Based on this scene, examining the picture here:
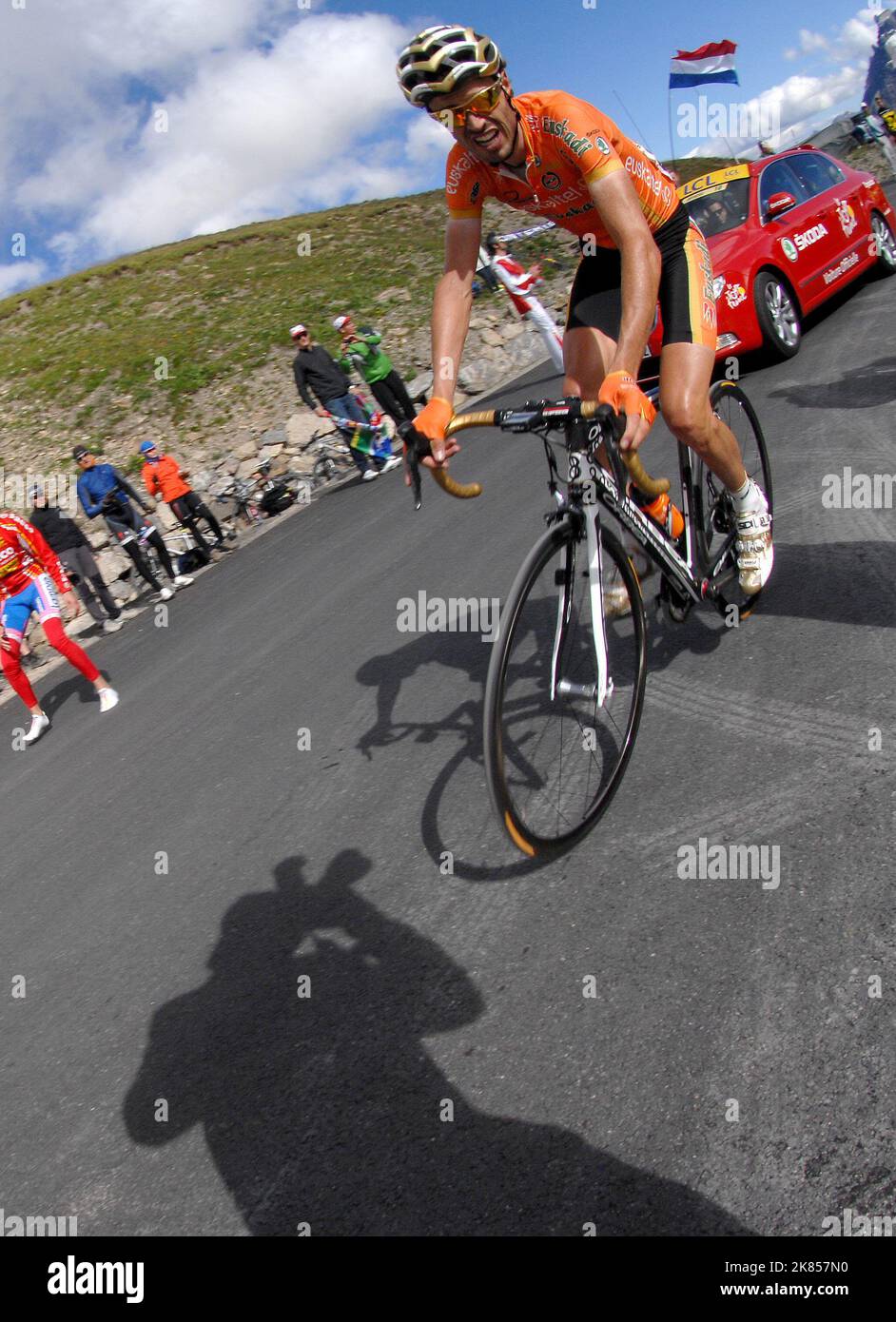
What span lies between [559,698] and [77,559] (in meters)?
8.98

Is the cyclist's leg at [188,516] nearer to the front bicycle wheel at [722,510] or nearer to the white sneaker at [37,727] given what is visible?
the white sneaker at [37,727]

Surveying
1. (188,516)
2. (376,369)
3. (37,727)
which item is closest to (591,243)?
(37,727)

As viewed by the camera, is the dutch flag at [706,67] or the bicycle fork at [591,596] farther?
the dutch flag at [706,67]

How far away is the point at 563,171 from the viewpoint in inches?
137

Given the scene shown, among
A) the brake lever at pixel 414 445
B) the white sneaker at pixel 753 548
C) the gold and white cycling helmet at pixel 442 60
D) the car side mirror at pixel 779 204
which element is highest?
the car side mirror at pixel 779 204

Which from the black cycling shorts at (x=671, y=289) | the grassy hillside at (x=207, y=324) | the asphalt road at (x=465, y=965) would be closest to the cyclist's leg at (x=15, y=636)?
the asphalt road at (x=465, y=965)

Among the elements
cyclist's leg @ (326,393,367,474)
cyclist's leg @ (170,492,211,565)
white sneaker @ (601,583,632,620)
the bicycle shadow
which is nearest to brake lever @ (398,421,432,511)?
the bicycle shadow

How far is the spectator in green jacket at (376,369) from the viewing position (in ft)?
46.0

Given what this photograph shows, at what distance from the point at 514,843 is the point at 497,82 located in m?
2.61

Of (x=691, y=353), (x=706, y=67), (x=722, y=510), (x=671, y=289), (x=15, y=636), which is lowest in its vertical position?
(x=15, y=636)

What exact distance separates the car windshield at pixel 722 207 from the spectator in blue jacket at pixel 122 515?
7.24m

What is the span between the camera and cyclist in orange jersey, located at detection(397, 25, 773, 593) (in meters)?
Result: 3.22

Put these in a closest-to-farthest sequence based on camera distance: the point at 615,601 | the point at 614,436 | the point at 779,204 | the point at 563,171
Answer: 1. the point at 614,436
2. the point at 563,171
3. the point at 615,601
4. the point at 779,204

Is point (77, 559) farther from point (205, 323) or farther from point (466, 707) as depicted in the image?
point (205, 323)
